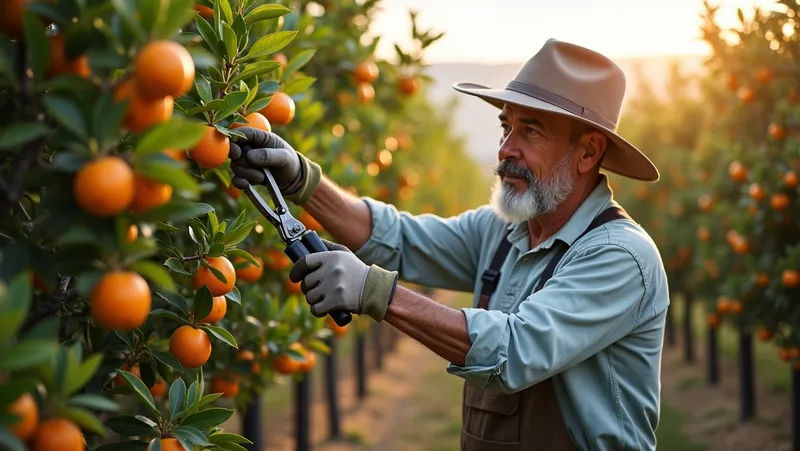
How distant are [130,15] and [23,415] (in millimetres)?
599

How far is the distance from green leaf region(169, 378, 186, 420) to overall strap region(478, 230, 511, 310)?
1.37 meters

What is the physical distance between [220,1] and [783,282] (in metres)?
4.25

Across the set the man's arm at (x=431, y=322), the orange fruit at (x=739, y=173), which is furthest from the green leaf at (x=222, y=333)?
the orange fruit at (x=739, y=173)

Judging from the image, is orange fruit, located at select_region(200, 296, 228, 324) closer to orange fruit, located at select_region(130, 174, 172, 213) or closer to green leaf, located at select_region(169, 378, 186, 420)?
green leaf, located at select_region(169, 378, 186, 420)

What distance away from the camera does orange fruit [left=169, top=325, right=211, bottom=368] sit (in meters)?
1.89

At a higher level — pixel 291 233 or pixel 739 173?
pixel 291 233

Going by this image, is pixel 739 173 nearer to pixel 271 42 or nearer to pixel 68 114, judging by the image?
pixel 271 42

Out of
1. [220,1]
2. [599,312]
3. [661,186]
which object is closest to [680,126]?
[661,186]

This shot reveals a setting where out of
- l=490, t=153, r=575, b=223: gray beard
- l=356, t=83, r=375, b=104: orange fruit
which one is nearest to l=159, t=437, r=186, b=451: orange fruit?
l=490, t=153, r=575, b=223: gray beard

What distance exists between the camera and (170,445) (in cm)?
170

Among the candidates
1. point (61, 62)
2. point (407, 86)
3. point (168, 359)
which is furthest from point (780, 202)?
point (61, 62)

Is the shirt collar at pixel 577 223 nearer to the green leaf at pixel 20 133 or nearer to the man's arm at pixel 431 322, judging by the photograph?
the man's arm at pixel 431 322

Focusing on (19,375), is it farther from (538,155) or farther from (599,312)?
(538,155)

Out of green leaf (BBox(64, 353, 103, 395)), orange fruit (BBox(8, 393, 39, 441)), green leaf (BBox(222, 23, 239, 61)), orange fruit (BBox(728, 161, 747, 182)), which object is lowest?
orange fruit (BBox(728, 161, 747, 182))
